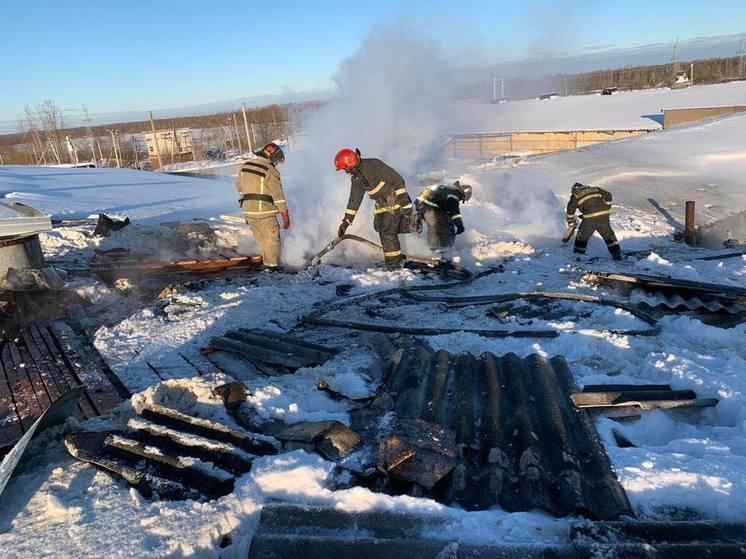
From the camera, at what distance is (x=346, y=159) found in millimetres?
6984

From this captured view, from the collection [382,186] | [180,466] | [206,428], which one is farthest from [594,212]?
[180,466]

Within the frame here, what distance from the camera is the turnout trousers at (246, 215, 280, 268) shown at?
7.37 m

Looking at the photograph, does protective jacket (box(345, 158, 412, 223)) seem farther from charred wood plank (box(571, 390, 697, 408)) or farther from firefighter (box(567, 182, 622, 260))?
charred wood plank (box(571, 390, 697, 408))

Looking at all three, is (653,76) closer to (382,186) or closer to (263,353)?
(382,186)

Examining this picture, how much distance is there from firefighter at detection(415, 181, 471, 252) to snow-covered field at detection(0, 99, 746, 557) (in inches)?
14.4

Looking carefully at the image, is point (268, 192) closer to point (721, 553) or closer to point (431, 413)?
point (431, 413)

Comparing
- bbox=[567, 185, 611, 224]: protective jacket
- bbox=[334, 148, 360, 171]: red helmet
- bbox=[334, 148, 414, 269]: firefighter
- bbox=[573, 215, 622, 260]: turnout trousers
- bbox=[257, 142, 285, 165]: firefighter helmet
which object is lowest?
bbox=[573, 215, 622, 260]: turnout trousers

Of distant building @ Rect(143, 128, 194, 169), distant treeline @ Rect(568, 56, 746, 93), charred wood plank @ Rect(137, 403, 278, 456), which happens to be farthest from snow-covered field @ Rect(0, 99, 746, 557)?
distant treeline @ Rect(568, 56, 746, 93)

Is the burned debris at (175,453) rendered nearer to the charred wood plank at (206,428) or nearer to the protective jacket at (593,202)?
the charred wood plank at (206,428)

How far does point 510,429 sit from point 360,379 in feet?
3.87

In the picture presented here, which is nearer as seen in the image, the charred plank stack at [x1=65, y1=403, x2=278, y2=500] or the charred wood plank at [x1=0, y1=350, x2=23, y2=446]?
the charred plank stack at [x1=65, y1=403, x2=278, y2=500]

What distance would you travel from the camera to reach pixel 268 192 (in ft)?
23.6

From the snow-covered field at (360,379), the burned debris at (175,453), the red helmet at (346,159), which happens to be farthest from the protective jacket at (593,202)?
the burned debris at (175,453)

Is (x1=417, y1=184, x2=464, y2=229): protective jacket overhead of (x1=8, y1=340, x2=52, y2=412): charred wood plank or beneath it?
overhead
